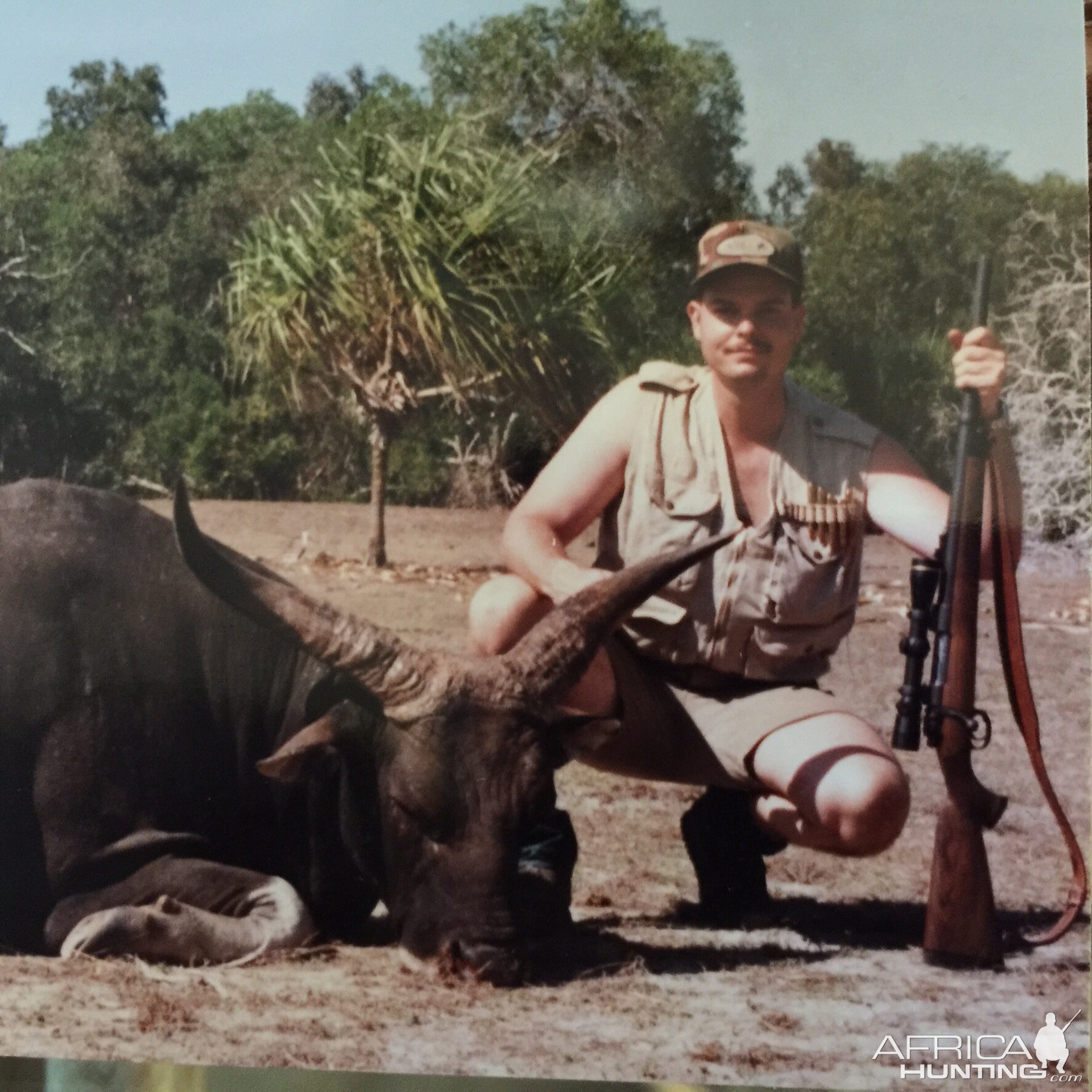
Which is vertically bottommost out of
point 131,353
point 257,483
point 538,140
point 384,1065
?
point 384,1065

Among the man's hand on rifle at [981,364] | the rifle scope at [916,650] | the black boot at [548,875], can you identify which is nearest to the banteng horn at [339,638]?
the black boot at [548,875]

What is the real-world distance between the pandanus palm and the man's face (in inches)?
11.1

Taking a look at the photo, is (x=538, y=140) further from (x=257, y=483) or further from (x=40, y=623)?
(x=40, y=623)

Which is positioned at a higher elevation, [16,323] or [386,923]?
[16,323]

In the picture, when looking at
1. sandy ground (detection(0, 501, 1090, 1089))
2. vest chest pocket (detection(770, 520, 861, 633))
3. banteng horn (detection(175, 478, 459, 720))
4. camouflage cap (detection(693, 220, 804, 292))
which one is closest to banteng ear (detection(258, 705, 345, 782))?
banteng horn (detection(175, 478, 459, 720))

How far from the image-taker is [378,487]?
4.62 metres

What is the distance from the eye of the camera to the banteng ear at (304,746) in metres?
4.13

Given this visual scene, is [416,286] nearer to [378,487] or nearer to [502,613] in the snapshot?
[378,487]

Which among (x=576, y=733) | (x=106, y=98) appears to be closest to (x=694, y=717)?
(x=576, y=733)

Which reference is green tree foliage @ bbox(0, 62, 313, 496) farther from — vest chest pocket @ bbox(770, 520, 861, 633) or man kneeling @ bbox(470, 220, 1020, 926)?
vest chest pocket @ bbox(770, 520, 861, 633)

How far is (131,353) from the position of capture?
4.73 m

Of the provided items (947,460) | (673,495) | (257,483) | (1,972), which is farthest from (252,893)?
(947,460)

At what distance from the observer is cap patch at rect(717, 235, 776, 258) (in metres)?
4.36

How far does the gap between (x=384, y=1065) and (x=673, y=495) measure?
1.72 meters
